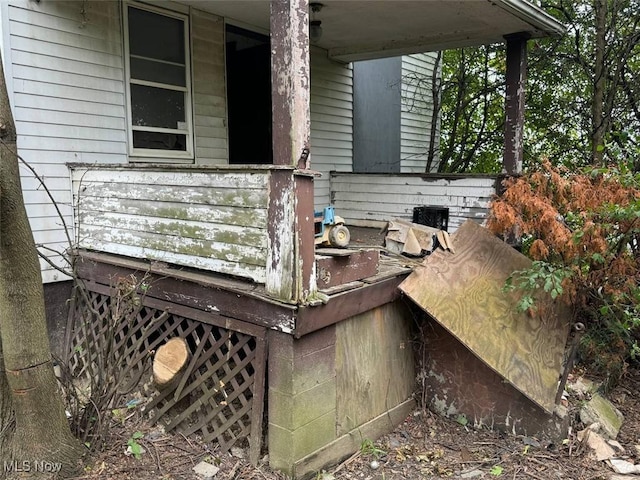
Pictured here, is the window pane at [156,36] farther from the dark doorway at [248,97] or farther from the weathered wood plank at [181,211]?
the weathered wood plank at [181,211]

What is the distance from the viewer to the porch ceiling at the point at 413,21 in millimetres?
5129

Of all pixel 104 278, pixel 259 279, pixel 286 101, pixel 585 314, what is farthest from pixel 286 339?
pixel 585 314

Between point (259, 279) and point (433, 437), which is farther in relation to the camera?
point (433, 437)

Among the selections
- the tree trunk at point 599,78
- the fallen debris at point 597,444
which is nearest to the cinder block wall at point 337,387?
the fallen debris at point 597,444

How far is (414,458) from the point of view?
3676 mm

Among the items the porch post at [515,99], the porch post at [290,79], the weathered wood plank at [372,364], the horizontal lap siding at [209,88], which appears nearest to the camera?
the porch post at [290,79]

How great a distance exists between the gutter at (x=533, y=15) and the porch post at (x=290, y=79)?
8.93 ft

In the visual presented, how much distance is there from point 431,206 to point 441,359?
101 inches

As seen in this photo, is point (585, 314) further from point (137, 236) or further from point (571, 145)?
point (571, 145)

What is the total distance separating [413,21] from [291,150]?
354 cm

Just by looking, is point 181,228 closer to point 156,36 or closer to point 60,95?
point 60,95

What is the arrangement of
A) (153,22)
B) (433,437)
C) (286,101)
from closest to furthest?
(286,101) → (433,437) → (153,22)

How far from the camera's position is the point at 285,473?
10.6ft

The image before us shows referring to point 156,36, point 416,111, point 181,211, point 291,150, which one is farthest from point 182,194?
point 416,111
